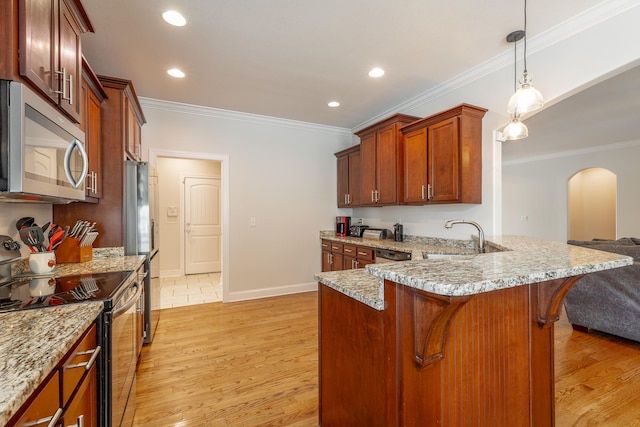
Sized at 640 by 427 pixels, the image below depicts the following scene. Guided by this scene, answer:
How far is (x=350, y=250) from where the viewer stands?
3.96 metres

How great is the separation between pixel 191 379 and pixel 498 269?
2.26 m

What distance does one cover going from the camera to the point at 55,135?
4.38 ft

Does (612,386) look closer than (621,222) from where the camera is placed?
Yes

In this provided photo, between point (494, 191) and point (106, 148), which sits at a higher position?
point (106, 148)

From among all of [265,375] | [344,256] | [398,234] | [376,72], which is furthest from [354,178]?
[265,375]

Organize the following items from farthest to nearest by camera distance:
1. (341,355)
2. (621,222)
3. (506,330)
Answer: (621,222) < (341,355) < (506,330)

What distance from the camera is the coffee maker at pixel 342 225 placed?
15.4ft

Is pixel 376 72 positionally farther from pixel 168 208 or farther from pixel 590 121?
pixel 168 208

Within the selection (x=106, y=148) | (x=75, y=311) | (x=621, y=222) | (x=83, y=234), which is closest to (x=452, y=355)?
(x=75, y=311)

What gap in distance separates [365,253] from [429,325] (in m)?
2.70

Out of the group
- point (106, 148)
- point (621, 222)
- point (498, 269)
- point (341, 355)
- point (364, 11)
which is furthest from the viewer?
point (621, 222)

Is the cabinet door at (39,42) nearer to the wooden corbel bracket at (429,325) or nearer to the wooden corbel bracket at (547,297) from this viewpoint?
the wooden corbel bracket at (429,325)

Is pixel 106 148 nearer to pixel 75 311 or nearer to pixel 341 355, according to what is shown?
pixel 75 311

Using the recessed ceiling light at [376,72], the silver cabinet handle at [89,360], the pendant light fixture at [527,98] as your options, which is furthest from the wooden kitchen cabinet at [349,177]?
the silver cabinet handle at [89,360]
